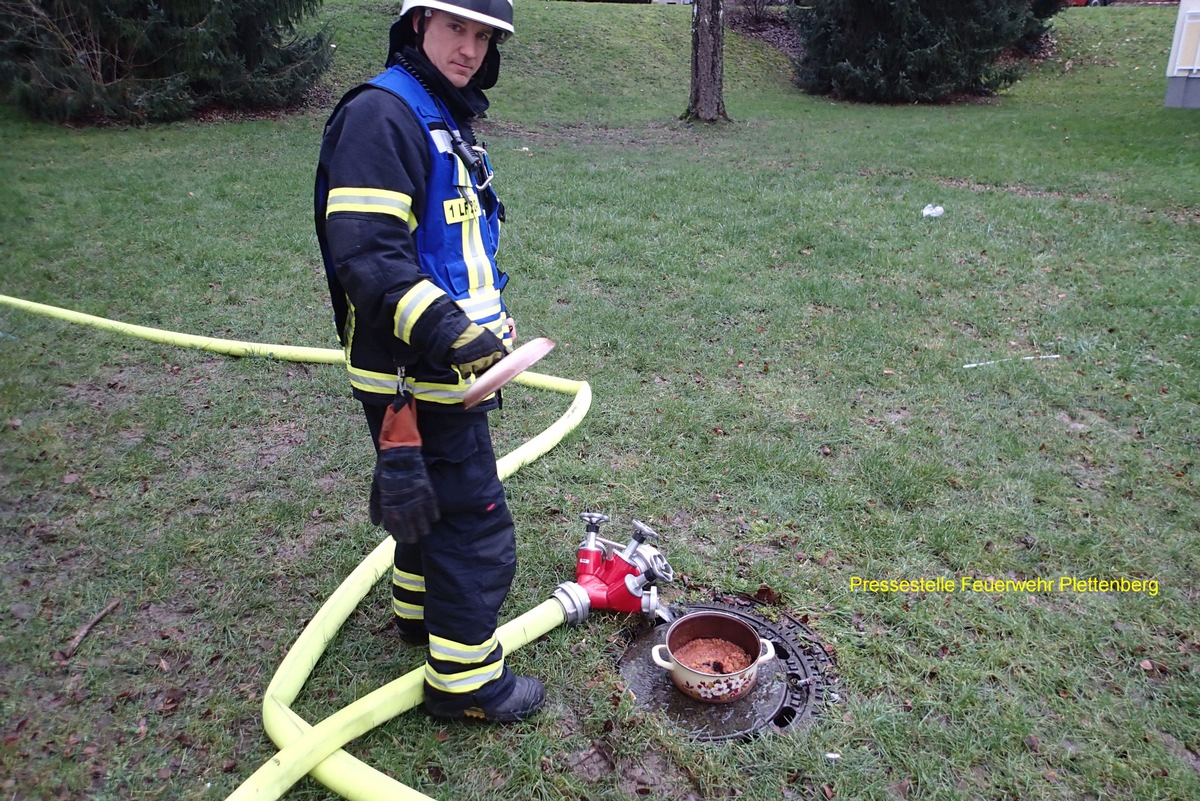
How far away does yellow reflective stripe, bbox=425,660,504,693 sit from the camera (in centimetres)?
242

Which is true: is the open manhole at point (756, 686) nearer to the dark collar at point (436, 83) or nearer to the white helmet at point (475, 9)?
the dark collar at point (436, 83)

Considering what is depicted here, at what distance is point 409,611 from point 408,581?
14 centimetres

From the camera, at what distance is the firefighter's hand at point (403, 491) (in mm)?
2055

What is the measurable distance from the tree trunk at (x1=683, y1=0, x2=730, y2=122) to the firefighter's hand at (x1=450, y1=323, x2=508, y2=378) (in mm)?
12891

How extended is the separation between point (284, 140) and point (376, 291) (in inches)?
443

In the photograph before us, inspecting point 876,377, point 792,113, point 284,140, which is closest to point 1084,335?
point 876,377

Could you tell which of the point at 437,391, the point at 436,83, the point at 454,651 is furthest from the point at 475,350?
the point at 454,651

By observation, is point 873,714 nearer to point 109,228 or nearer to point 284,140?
point 109,228

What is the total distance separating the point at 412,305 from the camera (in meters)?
1.91

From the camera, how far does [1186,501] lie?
360cm

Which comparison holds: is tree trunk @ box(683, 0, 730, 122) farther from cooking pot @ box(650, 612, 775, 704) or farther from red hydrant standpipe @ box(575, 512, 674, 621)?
cooking pot @ box(650, 612, 775, 704)

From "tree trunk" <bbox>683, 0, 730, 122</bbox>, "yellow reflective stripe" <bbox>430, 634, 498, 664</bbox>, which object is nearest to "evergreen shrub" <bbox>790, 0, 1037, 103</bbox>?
"tree trunk" <bbox>683, 0, 730, 122</bbox>

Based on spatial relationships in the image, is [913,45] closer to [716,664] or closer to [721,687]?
[716,664]

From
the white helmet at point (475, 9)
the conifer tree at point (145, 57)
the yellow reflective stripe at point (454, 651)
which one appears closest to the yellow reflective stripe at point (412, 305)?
the white helmet at point (475, 9)
